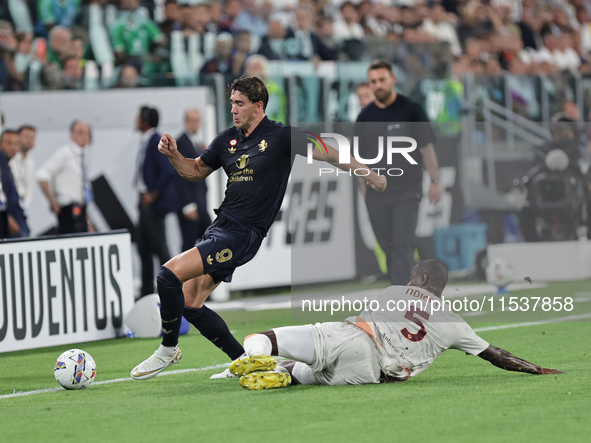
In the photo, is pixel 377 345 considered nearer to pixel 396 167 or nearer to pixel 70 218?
pixel 396 167

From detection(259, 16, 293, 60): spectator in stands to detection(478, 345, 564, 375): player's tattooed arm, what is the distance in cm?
1034

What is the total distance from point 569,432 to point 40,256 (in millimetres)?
6118

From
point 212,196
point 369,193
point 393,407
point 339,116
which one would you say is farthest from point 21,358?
point 339,116

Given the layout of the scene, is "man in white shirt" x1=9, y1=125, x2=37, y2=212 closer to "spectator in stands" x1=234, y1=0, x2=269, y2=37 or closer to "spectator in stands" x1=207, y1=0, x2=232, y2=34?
"spectator in stands" x1=207, y1=0, x2=232, y2=34

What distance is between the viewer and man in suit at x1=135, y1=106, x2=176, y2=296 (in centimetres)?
1291

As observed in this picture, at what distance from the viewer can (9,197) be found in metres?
11.9

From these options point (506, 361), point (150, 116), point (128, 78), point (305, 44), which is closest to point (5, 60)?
point (128, 78)

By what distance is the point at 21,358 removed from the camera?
28.9 feet

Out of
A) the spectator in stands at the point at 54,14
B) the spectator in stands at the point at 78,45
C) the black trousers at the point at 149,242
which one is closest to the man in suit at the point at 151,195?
the black trousers at the point at 149,242

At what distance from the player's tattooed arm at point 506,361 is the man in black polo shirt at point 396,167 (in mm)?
2308

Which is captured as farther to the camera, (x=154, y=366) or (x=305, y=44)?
(x=305, y=44)

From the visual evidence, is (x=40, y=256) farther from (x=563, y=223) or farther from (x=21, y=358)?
(x=563, y=223)

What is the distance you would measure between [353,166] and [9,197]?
6.55m

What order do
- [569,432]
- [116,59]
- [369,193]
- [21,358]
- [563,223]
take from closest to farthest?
[569,432]
[21,358]
[369,193]
[563,223]
[116,59]
